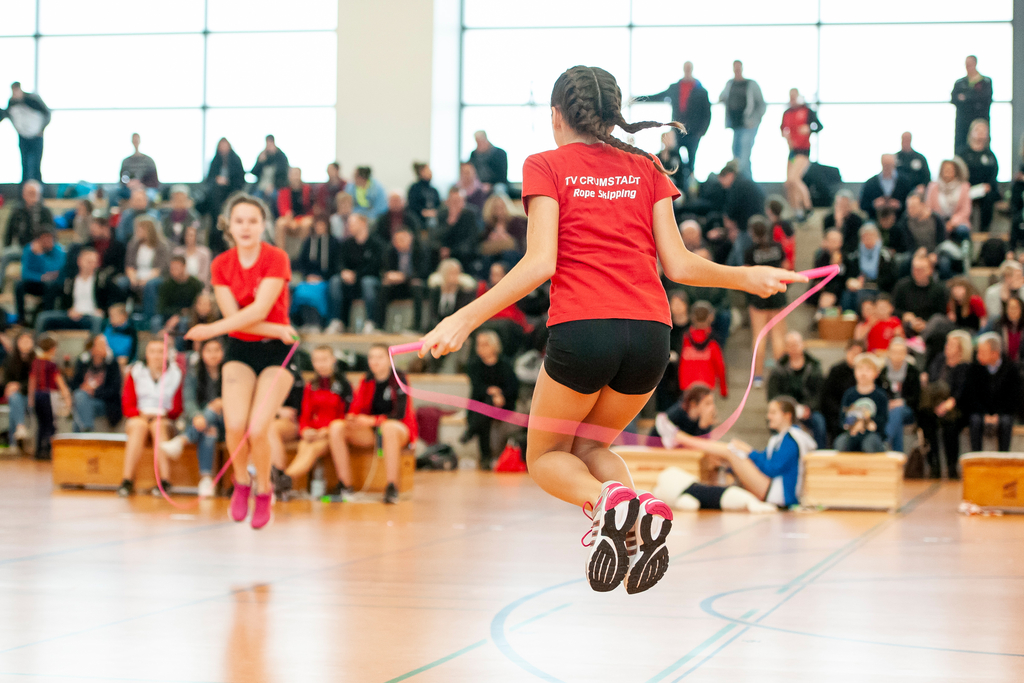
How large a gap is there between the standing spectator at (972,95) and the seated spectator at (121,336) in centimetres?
1110

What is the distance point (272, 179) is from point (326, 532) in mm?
10238

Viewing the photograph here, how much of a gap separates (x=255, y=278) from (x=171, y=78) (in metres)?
14.8

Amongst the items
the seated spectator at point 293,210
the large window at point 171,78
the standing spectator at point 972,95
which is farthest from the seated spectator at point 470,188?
the standing spectator at point 972,95

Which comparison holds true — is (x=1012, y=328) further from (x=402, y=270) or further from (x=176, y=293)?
(x=176, y=293)

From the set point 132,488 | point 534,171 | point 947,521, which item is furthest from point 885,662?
point 132,488

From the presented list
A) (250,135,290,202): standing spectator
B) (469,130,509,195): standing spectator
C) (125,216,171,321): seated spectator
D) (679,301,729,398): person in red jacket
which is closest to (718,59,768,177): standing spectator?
(469,130,509,195): standing spectator

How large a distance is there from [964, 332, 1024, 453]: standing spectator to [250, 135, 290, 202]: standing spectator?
32.1ft

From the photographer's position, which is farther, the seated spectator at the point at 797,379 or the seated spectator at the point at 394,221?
the seated spectator at the point at 394,221

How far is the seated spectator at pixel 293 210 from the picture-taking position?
54.6ft

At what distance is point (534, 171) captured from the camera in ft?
12.6

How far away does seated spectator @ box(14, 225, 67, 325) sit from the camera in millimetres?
16219

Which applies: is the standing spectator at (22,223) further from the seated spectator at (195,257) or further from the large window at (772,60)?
the large window at (772,60)

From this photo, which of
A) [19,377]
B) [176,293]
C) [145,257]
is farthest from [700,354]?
A: [19,377]

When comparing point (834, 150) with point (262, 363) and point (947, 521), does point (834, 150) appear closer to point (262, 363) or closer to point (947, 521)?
point (947, 521)
